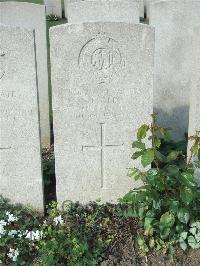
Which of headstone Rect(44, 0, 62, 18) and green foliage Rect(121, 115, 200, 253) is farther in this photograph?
headstone Rect(44, 0, 62, 18)

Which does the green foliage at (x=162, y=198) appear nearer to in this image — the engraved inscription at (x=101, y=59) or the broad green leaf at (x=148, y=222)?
the broad green leaf at (x=148, y=222)

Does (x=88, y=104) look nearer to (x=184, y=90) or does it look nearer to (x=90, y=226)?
(x=90, y=226)

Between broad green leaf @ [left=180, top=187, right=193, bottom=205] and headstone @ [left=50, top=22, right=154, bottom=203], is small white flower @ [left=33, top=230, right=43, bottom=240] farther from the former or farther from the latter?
broad green leaf @ [left=180, top=187, right=193, bottom=205]

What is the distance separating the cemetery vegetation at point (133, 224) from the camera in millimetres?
3955

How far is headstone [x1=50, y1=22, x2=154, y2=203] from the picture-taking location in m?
4.08

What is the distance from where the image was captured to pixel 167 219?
13.1 ft

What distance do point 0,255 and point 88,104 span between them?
1.51m

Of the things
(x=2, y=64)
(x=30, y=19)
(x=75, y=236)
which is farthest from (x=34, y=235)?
(x=30, y=19)

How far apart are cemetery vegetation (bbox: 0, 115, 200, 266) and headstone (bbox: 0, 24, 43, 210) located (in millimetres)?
268

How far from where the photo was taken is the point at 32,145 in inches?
176

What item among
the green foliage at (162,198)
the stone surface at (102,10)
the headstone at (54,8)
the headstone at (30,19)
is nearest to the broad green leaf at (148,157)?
the green foliage at (162,198)

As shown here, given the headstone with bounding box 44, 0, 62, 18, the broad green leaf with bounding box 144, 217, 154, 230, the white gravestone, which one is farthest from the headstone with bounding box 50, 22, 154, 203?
the headstone with bounding box 44, 0, 62, 18

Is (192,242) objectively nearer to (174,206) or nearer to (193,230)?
(193,230)

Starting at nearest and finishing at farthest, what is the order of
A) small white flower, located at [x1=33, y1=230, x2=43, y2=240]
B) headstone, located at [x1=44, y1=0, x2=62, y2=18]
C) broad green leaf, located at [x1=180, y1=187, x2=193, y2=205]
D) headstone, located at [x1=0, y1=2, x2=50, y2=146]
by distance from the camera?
broad green leaf, located at [x1=180, y1=187, x2=193, y2=205], small white flower, located at [x1=33, y1=230, x2=43, y2=240], headstone, located at [x1=0, y1=2, x2=50, y2=146], headstone, located at [x1=44, y1=0, x2=62, y2=18]
